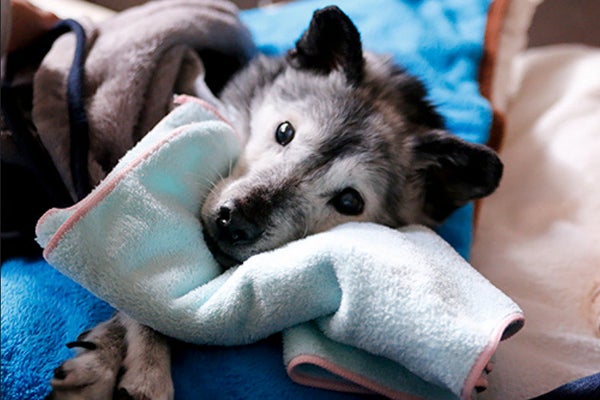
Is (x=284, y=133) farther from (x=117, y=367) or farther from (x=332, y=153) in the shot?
(x=117, y=367)

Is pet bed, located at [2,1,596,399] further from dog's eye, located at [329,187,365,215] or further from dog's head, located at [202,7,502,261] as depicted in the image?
dog's eye, located at [329,187,365,215]

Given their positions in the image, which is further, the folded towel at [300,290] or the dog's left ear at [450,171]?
the dog's left ear at [450,171]

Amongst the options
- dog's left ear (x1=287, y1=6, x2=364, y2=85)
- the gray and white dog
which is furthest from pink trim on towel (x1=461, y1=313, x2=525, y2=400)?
dog's left ear (x1=287, y1=6, x2=364, y2=85)

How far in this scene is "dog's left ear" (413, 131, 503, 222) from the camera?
121cm

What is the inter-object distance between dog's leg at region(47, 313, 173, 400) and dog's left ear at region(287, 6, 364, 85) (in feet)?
2.41

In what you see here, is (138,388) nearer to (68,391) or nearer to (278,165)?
(68,391)

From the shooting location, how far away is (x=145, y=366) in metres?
0.92

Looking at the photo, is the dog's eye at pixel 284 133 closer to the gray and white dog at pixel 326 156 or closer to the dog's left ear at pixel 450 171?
the gray and white dog at pixel 326 156

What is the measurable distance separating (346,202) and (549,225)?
66cm

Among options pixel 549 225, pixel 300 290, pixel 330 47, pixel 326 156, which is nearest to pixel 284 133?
pixel 326 156

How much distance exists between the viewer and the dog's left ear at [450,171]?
47.8 inches

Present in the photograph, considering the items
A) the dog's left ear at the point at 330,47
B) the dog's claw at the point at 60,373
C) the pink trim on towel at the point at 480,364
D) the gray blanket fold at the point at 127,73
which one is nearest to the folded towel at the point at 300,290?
the pink trim on towel at the point at 480,364

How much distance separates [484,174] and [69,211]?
819 mm

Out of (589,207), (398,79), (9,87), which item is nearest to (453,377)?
(398,79)
